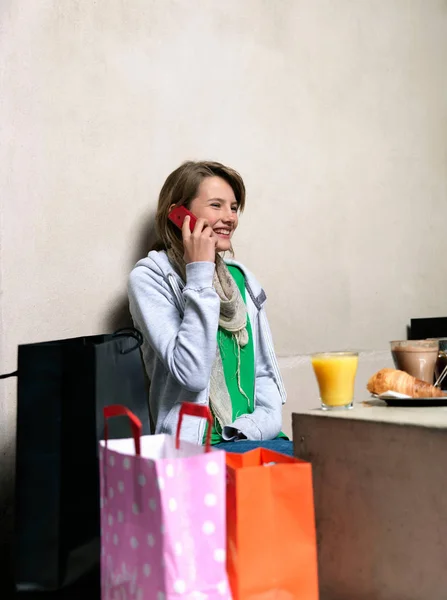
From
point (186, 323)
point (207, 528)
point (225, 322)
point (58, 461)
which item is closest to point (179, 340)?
point (186, 323)

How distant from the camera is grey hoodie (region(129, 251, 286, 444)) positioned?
6.21ft

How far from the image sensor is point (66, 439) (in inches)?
54.6

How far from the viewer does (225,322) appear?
2.13 meters

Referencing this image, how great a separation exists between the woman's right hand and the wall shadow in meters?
0.24

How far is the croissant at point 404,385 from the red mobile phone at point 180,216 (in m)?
0.85

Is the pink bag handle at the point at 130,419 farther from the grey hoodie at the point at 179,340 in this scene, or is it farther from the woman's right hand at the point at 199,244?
the woman's right hand at the point at 199,244

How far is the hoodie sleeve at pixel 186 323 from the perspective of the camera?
188cm

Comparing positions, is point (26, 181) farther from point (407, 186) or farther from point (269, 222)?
point (407, 186)

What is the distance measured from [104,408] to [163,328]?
26.5 inches

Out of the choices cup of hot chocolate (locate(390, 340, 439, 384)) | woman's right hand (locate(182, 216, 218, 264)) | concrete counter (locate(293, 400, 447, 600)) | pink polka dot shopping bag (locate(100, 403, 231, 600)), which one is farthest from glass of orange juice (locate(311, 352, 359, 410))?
woman's right hand (locate(182, 216, 218, 264))

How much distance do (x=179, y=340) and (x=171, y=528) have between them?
835mm

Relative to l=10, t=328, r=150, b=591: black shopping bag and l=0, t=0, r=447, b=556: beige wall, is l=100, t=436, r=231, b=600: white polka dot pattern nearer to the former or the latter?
l=10, t=328, r=150, b=591: black shopping bag

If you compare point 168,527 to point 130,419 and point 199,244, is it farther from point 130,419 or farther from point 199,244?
point 199,244

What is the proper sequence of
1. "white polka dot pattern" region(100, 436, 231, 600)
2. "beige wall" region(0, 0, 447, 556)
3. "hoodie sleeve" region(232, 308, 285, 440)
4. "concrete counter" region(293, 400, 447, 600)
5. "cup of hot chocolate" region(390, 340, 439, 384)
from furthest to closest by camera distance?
1. "hoodie sleeve" region(232, 308, 285, 440)
2. "beige wall" region(0, 0, 447, 556)
3. "cup of hot chocolate" region(390, 340, 439, 384)
4. "concrete counter" region(293, 400, 447, 600)
5. "white polka dot pattern" region(100, 436, 231, 600)
